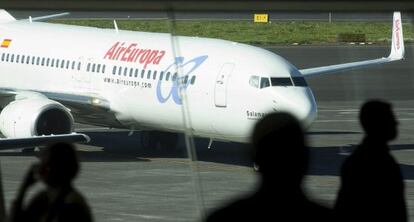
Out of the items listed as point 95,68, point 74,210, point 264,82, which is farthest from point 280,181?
point 95,68

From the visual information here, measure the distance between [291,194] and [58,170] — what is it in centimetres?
166

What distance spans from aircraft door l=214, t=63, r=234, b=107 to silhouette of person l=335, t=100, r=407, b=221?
1759 centimetres

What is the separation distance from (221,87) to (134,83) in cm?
277

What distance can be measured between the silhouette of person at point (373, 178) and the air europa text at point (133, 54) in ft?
62.4

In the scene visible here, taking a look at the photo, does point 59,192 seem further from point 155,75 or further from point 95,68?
point 95,68

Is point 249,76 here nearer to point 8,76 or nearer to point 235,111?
point 235,111

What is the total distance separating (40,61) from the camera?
29.8m

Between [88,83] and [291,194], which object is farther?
[88,83]

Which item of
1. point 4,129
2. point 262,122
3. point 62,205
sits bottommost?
point 4,129

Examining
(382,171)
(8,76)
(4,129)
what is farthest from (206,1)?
(8,76)

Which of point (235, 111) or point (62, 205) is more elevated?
point (62, 205)

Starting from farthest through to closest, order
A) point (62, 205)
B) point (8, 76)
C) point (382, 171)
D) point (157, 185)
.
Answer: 1. point (8, 76)
2. point (157, 185)
3. point (382, 171)
4. point (62, 205)

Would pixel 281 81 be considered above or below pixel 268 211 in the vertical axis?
below

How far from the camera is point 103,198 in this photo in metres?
17.2
